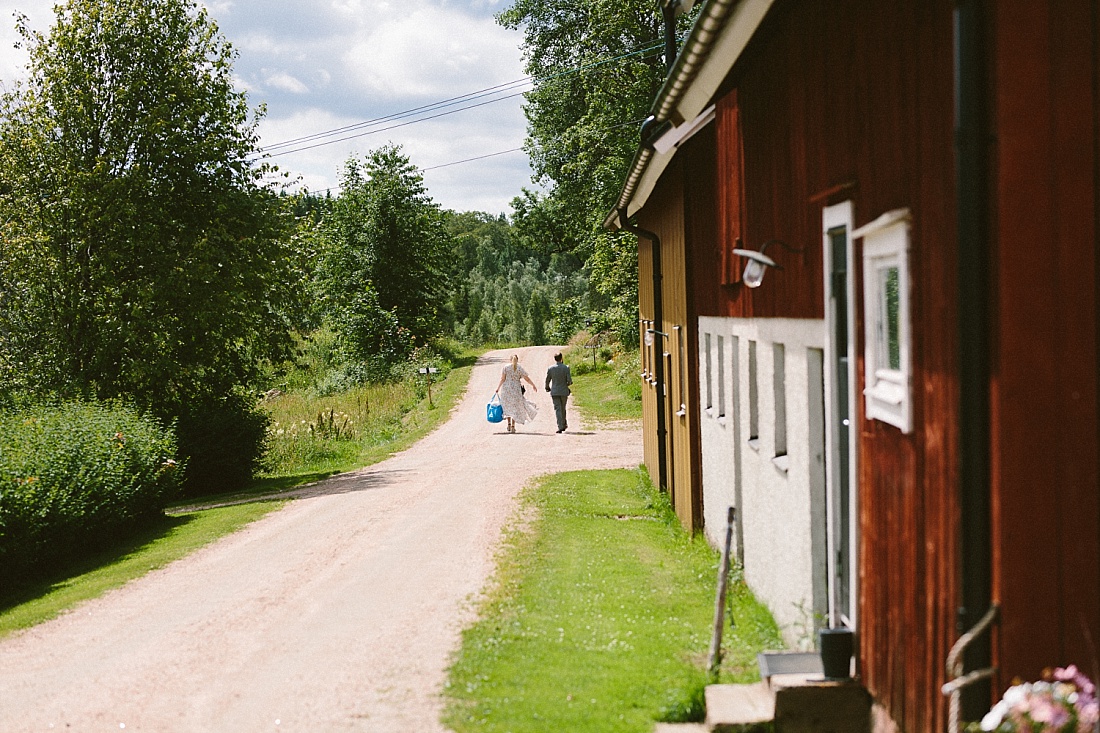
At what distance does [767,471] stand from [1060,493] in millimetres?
4736

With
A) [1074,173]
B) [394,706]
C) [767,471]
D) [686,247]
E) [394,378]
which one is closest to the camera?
[1074,173]

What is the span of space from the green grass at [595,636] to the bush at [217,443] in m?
11.9

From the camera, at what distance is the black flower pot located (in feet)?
18.2

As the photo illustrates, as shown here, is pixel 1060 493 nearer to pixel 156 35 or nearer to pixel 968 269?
pixel 968 269

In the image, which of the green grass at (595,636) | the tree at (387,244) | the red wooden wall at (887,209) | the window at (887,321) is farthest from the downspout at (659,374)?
the tree at (387,244)

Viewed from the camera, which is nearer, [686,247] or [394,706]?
[394,706]

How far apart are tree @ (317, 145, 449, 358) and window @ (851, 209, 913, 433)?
46.5 metres

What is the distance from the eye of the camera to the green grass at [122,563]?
11078mm

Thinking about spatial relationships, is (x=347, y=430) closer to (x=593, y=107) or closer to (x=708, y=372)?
(x=593, y=107)

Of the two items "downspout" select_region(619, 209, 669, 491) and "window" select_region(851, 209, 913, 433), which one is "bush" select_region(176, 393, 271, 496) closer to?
"downspout" select_region(619, 209, 669, 491)

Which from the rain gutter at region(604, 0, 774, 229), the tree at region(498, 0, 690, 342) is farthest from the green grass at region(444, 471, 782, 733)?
the tree at region(498, 0, 690, 342)

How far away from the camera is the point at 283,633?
8.87 m

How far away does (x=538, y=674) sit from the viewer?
7219 mm

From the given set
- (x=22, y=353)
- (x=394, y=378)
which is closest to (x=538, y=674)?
(x=22, y=353)
